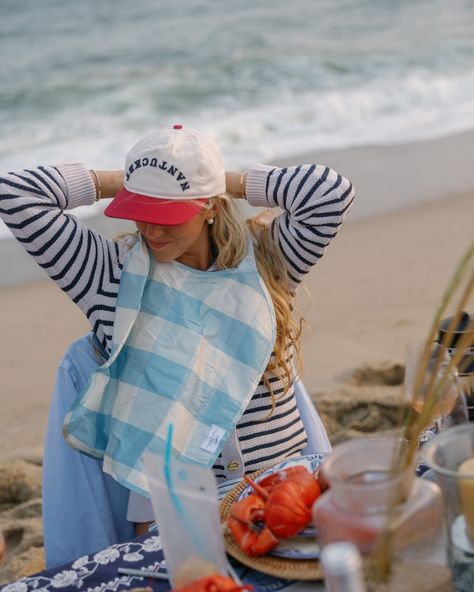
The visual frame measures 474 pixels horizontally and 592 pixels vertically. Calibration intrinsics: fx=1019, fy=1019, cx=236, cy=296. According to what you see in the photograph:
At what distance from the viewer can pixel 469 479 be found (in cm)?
174

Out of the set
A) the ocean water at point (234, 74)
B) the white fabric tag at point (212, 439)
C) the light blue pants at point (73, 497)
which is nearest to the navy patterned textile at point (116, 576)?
the white fabric tag at point (212, 439)

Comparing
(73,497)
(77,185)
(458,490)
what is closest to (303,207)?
(77,185)

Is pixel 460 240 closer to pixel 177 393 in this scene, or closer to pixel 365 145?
pixel 365 145

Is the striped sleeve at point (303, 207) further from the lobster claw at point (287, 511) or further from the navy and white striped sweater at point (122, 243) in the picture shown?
the lobster claw at point (287, 511)

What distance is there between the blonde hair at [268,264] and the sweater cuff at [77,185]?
425 mm

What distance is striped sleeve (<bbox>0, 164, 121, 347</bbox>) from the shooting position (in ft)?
9.56

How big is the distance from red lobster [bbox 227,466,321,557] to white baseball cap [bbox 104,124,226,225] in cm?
94

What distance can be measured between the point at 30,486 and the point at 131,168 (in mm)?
1963

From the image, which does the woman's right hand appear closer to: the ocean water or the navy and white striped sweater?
the navy and white striped sweater

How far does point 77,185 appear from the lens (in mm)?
3082

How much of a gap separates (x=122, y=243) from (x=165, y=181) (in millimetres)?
330

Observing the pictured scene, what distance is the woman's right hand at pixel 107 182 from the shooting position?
3125 mm

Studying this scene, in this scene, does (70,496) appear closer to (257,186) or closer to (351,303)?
(257,186)

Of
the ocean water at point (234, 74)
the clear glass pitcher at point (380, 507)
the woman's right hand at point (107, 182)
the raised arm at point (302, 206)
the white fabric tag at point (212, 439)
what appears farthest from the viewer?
the ocean water at point (234, 74)
